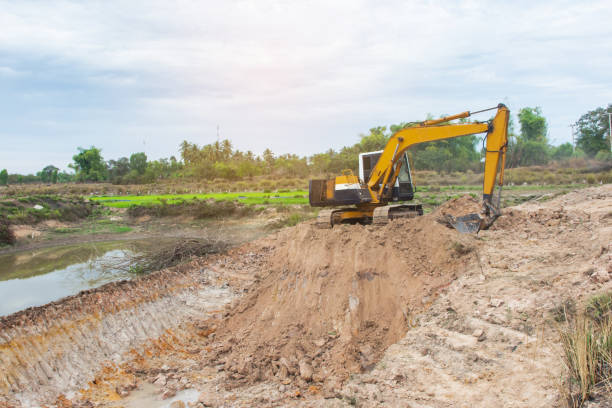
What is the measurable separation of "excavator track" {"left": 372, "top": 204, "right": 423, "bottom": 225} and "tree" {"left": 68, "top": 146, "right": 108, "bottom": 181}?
66.3 meters

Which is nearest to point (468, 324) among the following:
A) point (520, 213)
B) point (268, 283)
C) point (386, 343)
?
point (386, 343)

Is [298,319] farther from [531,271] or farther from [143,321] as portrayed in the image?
[531,271]

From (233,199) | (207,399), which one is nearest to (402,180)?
(207,399)

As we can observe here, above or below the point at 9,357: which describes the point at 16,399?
below

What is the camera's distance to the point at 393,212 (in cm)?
1109

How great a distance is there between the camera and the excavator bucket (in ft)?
30.7

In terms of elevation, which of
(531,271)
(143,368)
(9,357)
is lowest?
(143,368)

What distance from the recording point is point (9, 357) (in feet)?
19.4

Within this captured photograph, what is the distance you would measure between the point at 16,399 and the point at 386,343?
17.6 feet

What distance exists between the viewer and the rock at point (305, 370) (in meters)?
5.85

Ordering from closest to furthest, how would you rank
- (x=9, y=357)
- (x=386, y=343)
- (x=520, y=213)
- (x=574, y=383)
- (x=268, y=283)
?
(x=574, y=383)
(x=9, y=357)
(x=386, y=343)
(x=268, y=283)
(x=520, y=213)

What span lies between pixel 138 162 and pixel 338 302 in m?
75.7

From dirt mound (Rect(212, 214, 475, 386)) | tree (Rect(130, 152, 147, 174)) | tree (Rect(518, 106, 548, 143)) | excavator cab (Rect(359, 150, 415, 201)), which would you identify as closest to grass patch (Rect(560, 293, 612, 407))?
dirt mound (Rect(212, 214, 475, 386))

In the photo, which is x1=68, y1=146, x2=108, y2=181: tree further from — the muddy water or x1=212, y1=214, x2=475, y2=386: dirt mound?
x1=212, y1=214, x2=475, y2=386: dirt mound
